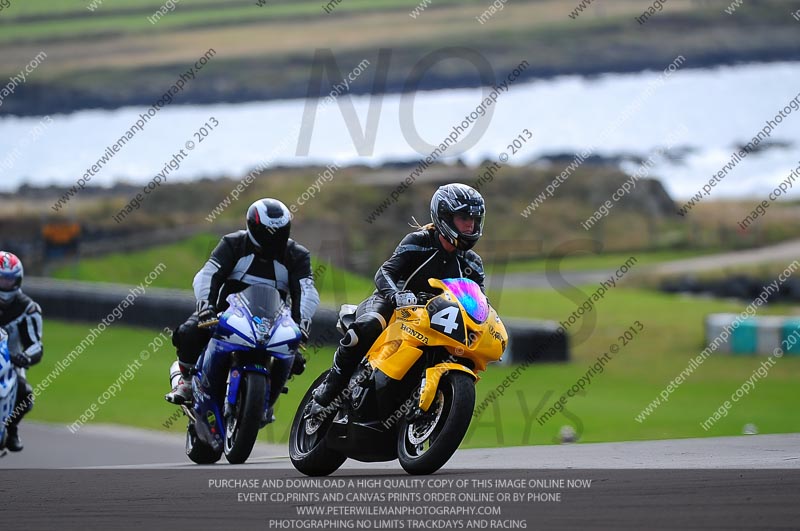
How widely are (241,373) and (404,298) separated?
264cm

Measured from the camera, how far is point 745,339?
83.0ft

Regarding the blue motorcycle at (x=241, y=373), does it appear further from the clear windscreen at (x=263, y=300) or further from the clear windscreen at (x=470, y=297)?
the clear windscreen at (x=470, y=297)

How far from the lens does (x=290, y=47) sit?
52.5 meters

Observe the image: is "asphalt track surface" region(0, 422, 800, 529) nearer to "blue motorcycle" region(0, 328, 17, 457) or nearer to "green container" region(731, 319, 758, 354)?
"blue motorcycle" region(0, 328, 17, 457)

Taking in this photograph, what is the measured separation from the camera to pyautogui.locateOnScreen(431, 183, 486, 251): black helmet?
9.76 m

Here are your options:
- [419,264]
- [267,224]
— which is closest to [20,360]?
[267,224]

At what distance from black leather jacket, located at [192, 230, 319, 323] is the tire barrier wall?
39.4 ft

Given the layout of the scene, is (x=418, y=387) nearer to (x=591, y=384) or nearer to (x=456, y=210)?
(x=456, y=210)

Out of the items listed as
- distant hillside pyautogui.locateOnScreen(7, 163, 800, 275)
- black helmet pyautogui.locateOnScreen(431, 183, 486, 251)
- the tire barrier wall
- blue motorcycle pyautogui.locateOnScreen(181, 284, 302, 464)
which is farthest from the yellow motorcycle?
distant hillside pyautogui.locateOnScreen(7, 163, 800, 275)

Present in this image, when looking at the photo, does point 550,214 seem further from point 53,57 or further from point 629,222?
point 53,57

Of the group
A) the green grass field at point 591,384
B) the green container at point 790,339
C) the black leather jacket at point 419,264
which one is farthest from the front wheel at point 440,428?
the green container at point 790,339

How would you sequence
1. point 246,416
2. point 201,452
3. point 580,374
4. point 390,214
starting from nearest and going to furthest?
point 246,416 < point 201,452 < point 580,374 < point 390,214

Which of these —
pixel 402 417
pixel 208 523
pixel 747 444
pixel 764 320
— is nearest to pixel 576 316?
pixel 764 320

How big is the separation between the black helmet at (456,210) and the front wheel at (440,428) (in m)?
1.02
